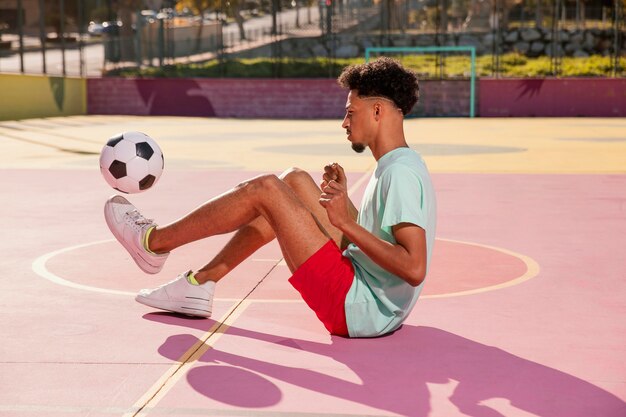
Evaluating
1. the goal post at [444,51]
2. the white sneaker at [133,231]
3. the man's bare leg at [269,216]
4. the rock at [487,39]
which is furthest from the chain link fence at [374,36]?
the man's bare leg at [269,216]

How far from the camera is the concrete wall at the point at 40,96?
27.8m

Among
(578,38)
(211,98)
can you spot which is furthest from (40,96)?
(578,38)

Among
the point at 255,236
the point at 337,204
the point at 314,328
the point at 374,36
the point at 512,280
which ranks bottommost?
the point at 512,280

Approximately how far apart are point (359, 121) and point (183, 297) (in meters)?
1.39

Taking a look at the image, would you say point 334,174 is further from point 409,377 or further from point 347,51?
point 347,51

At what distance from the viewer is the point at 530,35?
122 feet

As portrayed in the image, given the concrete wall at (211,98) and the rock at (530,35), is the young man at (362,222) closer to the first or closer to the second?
the concrete wall at (211,98)

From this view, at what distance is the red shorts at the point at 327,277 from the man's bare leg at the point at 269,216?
0.13 feet

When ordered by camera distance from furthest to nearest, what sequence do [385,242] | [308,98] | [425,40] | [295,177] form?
[425,40] → [308,98] → [295,177] → [385,242]

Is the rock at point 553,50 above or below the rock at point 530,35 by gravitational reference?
below

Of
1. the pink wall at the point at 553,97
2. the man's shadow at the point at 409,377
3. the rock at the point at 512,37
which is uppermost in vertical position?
the rock at the point at 512,37

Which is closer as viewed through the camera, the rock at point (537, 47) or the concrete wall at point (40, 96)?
the concrete wall at point (40, 96)

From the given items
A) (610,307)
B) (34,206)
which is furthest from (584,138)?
(610,307)

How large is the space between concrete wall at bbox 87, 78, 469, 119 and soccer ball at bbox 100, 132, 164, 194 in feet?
85.4
